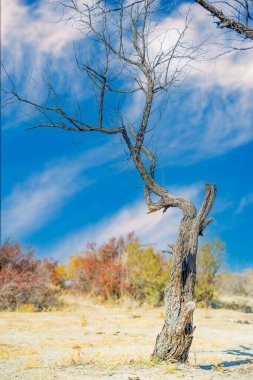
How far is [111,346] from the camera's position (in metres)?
10.3

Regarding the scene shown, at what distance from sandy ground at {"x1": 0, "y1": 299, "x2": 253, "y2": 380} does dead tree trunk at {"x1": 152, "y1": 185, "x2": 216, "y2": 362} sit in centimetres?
30

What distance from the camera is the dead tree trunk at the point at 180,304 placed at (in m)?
7.04

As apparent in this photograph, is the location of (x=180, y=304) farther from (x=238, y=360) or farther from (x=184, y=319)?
(x=238, y=360)

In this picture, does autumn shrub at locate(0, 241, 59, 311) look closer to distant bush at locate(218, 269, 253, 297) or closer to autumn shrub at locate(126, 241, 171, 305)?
autumn shrub at locate(126, 241, 171, 305)

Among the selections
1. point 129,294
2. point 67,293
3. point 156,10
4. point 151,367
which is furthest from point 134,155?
point 67,293

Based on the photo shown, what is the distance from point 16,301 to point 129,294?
19.7 ft

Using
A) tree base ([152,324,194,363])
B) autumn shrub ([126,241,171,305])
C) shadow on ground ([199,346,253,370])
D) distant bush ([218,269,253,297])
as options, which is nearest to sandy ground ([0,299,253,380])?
shadow on ground ([199,346,253,370])

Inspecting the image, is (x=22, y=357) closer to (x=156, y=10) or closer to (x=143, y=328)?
(x=143, y=328)

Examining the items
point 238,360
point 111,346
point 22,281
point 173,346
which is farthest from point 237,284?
point 173,346

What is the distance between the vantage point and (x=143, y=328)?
44.8ft

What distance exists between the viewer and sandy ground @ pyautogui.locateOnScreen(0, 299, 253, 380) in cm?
652

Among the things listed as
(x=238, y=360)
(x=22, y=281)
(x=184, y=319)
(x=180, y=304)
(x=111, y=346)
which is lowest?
(x=238, y=360)

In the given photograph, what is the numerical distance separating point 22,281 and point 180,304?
44.9ft

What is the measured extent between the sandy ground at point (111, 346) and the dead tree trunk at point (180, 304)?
11.9 inches
